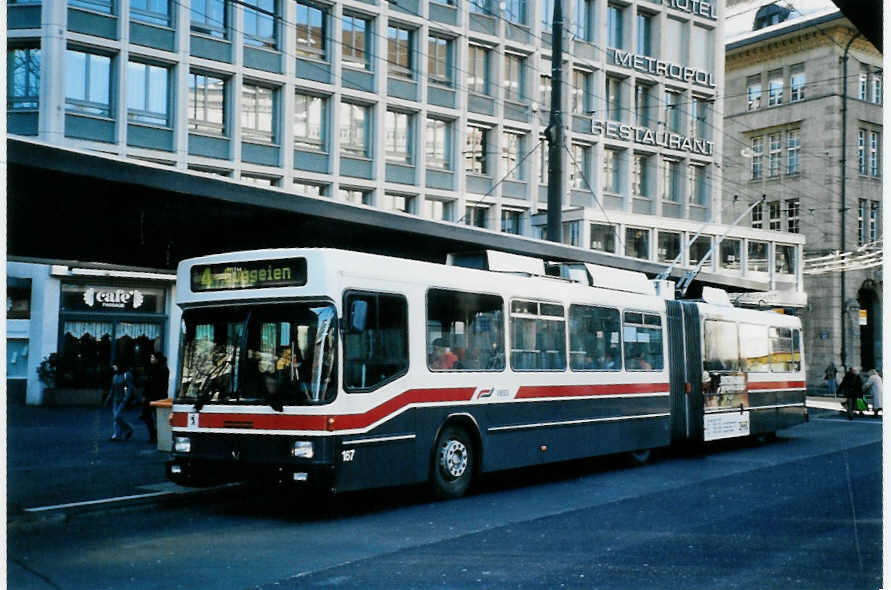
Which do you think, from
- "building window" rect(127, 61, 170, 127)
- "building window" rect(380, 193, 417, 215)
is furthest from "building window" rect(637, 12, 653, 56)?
"building window" rect(127, 61, 170, 127)

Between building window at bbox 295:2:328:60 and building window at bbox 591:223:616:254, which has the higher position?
building window at bbox 295:2:328:60

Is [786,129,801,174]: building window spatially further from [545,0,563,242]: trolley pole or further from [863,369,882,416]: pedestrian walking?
[545,0,563,242]: trolley pole

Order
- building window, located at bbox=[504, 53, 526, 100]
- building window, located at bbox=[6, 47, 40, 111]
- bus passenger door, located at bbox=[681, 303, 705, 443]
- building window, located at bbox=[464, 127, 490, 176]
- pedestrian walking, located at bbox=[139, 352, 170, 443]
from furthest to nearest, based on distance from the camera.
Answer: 1. building window, located at bbox=[504, 53, 526, 100]
2. building window, located at bbox=[464, 127, 490, 176]
3. building window, located at bbox=[6, 47, 40, 111]
4. pedestrian walking, located at bbox=[139, 352, 170, 443]
5. bus passenger door, located at bbox=[681, 303, 705, 443]

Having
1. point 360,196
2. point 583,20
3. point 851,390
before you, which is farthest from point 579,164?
point 851,390

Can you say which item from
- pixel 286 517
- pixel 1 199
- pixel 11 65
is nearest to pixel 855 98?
pixel 11 65

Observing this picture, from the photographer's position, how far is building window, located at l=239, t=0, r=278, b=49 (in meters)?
34.6

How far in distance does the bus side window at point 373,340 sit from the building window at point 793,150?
1569 inches

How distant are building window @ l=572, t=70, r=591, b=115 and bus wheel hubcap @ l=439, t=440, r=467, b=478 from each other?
31934 millimetres

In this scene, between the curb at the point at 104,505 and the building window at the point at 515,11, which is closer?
the curb at the point at 104,505

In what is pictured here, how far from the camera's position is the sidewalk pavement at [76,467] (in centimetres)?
1239

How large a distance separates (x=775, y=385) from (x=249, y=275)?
13315mm

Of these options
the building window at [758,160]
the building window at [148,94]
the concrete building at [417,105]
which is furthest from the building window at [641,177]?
the building window at [148,94]

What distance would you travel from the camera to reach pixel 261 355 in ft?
37.4

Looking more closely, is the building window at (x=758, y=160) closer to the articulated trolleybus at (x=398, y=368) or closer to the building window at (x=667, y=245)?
the building window at (x=667, y=245)
